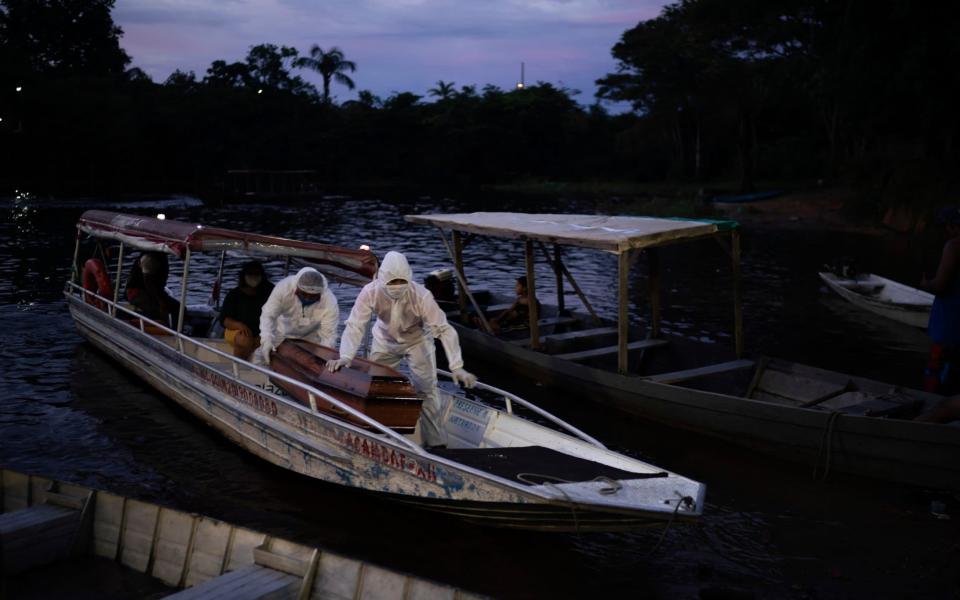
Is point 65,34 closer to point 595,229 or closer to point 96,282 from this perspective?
point 96,282

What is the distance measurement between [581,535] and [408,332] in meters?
2.71

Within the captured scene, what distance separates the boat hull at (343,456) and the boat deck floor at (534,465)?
0.28 metres

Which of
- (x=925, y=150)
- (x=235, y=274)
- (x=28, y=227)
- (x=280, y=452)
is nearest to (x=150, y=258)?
(x=280, y=452)

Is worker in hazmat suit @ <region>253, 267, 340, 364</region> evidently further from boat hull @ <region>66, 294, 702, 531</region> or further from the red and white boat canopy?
the red and white boat canopy

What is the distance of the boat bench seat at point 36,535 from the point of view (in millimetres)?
6492

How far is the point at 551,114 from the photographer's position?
75.9 meters

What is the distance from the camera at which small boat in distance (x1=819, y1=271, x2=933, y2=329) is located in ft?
57.4

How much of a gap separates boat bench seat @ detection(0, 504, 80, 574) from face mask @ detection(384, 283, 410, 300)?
344 centimetres

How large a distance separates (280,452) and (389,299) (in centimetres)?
199

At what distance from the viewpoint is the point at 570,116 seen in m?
76.1

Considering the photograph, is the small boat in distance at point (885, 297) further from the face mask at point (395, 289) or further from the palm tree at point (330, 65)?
the palm tree at point (330, 65)

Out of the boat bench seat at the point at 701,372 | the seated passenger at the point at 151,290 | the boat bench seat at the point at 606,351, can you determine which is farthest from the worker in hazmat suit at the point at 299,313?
the boat bench seat at the point at 701,372

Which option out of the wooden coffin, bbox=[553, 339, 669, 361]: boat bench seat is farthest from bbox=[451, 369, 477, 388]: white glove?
bbox=[553, 339, 669, 361]: boat bench seat

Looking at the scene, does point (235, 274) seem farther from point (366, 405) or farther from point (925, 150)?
point (925, 150)
